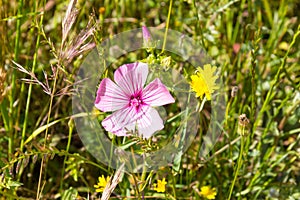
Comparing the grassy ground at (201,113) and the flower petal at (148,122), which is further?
the grassy ground at (201,113)

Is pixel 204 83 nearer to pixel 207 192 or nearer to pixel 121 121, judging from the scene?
pixel 121 121

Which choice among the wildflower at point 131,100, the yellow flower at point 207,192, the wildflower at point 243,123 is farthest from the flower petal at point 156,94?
the yellow flower at point 207,192

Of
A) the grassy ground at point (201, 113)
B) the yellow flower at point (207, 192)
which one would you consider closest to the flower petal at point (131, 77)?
the grassy ground at point (201, 113)

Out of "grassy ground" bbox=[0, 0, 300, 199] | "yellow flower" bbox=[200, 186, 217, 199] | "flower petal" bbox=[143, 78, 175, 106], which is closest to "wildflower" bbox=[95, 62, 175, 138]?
"flower petal" bbox=[143, 78, 175, 106]

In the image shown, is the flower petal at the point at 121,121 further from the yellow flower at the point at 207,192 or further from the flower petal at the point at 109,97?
the yellow flower at the point at 207,192

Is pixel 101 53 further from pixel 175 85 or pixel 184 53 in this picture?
pixel 184 53

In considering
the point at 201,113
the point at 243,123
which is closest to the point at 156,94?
the point at 243,123

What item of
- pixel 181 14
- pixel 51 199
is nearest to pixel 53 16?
pixel 181 14

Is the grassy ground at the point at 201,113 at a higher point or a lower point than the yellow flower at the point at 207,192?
higher
